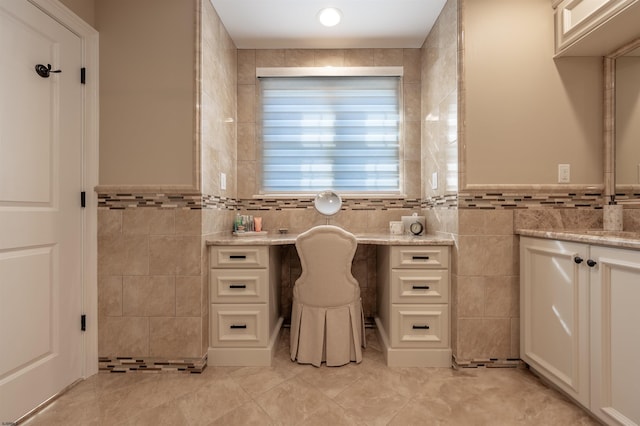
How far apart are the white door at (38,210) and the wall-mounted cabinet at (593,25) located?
3.05 m

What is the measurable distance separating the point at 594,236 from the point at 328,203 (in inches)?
69.4

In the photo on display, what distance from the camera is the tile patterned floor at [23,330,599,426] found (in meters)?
1.55

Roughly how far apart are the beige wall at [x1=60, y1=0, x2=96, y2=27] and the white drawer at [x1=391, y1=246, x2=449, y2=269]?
8.14 feet

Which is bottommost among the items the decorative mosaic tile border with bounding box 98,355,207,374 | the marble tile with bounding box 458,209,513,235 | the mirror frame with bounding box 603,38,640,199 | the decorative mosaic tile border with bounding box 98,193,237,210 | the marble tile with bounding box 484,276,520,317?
the decorative mosaic tile border with bounding box 98,355,207,374

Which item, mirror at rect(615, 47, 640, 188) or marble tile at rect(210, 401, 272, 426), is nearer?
marble tile at rect(210, 401, 272, 426)

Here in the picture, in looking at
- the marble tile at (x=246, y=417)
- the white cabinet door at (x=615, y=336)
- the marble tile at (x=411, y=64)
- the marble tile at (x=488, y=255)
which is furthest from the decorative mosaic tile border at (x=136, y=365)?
the marble tile at (x=411, y=64)

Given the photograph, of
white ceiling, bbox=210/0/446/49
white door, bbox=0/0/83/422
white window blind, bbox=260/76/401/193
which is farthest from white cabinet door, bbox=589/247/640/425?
white door, bbox=0/0/83/422

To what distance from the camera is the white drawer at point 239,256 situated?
2086mm

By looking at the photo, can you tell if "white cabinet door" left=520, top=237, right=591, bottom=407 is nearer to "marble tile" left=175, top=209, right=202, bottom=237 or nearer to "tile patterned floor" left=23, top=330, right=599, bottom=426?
"tile patterned floor" left=23, top=330, right=599, bottom=426

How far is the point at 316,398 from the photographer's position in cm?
171

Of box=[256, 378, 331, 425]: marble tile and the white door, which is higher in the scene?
the white door

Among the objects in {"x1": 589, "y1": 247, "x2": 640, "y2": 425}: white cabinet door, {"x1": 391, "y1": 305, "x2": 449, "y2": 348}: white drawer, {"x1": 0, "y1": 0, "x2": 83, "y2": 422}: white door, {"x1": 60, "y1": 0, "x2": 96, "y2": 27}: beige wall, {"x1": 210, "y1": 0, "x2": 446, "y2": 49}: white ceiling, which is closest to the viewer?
{"x1": 589, "y1": 247, "x2": 640, "y2": 425}: white cabinet door

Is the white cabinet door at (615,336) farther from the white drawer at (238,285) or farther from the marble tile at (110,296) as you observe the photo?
the marble tile at (110,296)

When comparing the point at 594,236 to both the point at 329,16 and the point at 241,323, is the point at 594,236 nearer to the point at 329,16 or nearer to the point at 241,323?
the point at 241,323
